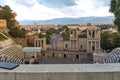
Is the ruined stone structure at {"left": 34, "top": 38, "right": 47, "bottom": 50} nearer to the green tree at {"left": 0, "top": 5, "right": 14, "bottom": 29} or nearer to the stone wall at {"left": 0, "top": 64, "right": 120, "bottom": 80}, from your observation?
the green tree at {"left": 0, "top": 5, "right": 14, "bottom": 29}

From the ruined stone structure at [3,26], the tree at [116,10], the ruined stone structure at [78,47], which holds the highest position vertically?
the tree at [116,10]

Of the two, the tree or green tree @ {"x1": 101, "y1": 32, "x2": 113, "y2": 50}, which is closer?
the tree

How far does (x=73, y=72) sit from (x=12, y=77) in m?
1.58

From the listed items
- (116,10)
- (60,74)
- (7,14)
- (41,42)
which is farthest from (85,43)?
(60,74)

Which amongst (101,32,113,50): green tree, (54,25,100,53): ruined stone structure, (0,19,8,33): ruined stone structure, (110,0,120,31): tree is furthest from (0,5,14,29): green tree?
(110,0,120,31): tree

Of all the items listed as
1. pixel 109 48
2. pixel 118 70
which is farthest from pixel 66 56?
pixel 118 70

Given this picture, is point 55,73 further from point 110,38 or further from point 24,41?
point 24,41

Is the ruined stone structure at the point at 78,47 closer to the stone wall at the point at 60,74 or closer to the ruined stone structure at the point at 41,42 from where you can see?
the ruined stone structure at the point at 41,42

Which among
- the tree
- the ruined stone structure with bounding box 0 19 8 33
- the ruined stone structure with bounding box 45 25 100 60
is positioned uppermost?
the tree

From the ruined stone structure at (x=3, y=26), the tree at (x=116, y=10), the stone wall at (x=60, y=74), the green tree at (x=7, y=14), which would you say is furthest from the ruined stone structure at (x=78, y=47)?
the stone wall at (x=60, y=74)

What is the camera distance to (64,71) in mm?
7027

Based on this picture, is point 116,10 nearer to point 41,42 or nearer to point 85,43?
point 85,43

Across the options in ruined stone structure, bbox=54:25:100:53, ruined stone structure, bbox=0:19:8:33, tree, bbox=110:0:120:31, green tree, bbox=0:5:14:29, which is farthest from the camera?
green tree, bbox=0:5:14:29

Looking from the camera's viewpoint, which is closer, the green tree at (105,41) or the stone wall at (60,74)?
the stone wall at (60,74)
